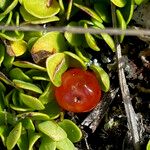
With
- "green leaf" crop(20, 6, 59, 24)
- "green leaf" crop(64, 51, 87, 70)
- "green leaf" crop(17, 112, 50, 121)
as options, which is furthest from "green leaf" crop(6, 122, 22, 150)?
"green leaf" crop(20, 6, 59, 24)

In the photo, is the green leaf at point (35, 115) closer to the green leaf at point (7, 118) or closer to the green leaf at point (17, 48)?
the green leaf at point (7, 118)

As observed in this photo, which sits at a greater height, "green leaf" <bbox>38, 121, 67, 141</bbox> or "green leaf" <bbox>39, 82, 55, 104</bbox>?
"green leaf" <bbox>39, 82, 55, 104</bbox>

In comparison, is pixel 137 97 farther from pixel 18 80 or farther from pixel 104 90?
pixel 18 80

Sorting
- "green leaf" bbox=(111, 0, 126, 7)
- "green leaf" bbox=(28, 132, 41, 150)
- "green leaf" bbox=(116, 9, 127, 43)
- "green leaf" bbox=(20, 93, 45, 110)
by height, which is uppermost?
"green leaf" bbox=(111, 0, 126, 7)

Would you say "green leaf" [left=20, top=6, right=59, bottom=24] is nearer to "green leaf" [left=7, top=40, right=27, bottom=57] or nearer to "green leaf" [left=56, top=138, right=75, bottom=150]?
"green leaf" [left=7, top=40, right=27, bottom=57]

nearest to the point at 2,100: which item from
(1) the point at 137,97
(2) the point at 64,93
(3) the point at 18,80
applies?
(3) the point at 18,80

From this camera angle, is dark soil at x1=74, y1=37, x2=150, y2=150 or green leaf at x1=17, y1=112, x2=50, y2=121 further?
dark soil at x1=74, y1=37, x2=150, y2=150
